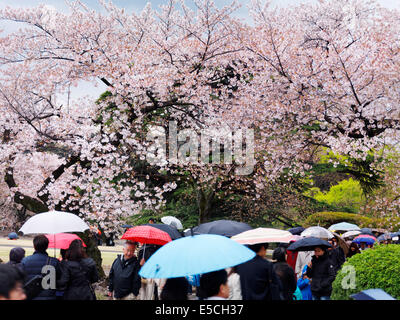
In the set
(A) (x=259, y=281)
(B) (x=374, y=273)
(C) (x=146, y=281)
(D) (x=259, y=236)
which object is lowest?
(C) (x=146, y=281)

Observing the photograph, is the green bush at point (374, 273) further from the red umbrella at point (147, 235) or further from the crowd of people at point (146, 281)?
the red umbrella at point (147, 235)

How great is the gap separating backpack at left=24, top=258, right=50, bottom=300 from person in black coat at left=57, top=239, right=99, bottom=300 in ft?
0.82

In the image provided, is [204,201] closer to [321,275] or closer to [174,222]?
[174,222]

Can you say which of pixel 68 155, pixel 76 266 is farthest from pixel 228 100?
pixel 76 266

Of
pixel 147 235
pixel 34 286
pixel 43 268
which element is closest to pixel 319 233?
pixel 147 235

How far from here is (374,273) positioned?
566 cm

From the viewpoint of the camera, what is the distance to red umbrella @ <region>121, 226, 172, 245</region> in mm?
6816

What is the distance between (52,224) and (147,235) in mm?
1662

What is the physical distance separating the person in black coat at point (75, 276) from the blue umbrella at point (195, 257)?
199cm

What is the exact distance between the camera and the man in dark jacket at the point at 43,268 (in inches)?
198

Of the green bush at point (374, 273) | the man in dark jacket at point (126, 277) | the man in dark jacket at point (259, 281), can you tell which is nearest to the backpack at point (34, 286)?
the man in dark jacket at point (126, 277)

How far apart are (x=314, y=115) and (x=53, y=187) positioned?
9022 mm

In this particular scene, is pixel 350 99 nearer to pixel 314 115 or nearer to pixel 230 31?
pixel 314 115

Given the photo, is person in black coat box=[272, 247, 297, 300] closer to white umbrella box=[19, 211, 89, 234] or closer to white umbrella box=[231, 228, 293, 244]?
white umbrella box=[231, 228, 293, 244]
